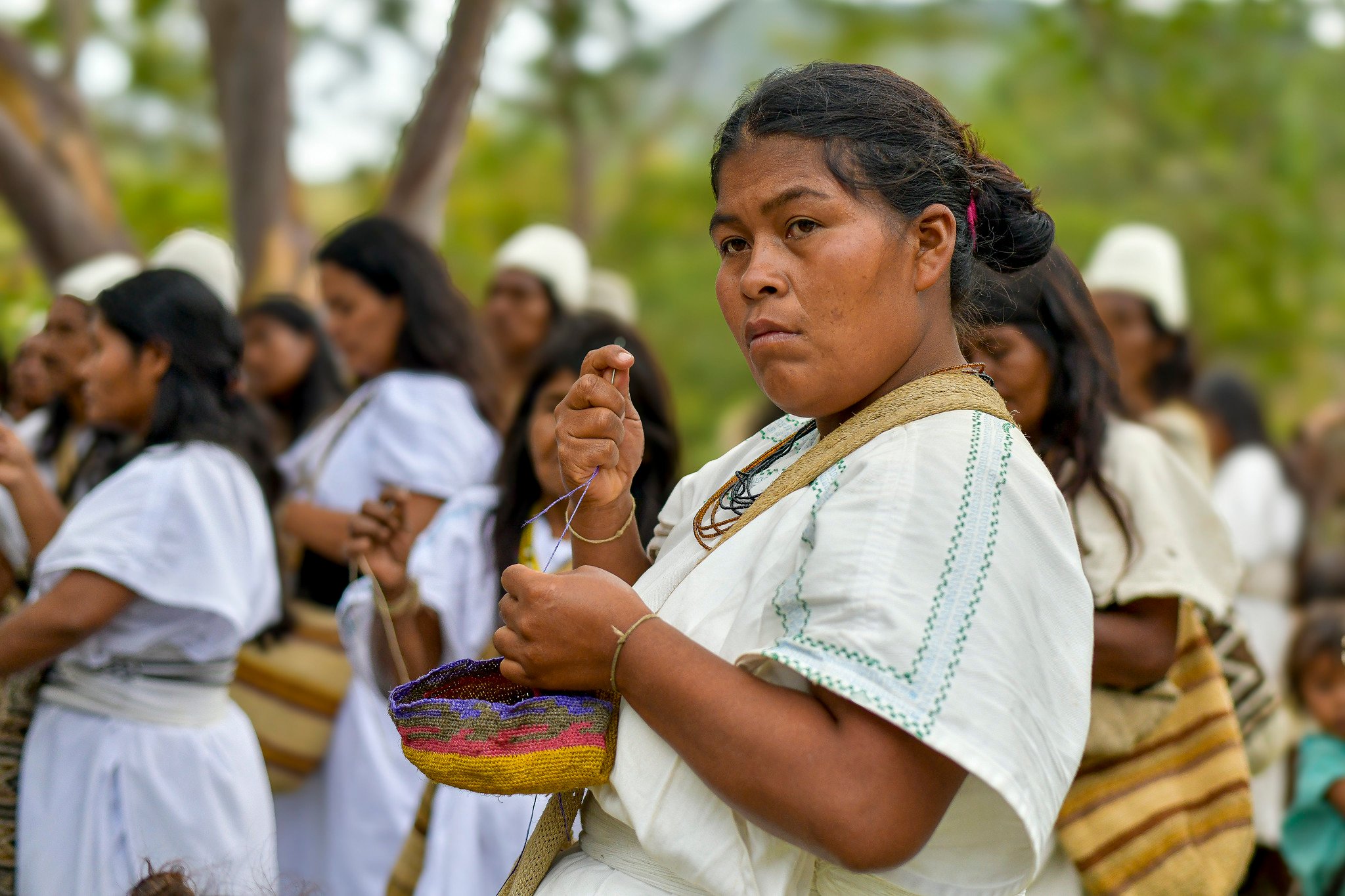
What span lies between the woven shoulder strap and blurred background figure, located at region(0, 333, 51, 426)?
11.5 ft

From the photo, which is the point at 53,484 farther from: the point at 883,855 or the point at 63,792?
the point at 883,855

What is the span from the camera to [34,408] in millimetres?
5555

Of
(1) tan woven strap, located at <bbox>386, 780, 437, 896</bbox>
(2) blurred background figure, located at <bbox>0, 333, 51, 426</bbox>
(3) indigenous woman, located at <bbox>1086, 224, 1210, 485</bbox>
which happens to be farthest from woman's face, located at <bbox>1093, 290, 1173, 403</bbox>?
(2) blurred background figure, located at <bbox>0, 333, 51, 426</bbox>

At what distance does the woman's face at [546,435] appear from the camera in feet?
10.6

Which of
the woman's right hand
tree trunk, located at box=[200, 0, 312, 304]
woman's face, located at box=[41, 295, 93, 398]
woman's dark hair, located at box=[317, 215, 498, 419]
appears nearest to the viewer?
the woman's right hand

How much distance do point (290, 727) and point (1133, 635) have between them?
2691 millimetres

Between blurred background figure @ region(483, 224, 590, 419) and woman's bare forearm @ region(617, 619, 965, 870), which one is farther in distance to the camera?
blurred background figure @ region(483, 224, 590, 419)

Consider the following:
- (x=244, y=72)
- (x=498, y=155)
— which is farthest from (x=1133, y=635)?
(x=498, y=155)

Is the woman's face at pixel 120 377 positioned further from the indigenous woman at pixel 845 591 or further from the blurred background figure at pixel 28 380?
the indigenous woman at pixel 845 591

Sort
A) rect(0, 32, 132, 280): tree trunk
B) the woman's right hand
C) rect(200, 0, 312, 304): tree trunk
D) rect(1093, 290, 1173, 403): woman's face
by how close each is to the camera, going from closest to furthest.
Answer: the woman's right hand, rect(1093, 290, 1173, 403): woman's face, rect(200, 0, 312, 304): tree trunk, rect(0, 32, 132, 280): tree trunk

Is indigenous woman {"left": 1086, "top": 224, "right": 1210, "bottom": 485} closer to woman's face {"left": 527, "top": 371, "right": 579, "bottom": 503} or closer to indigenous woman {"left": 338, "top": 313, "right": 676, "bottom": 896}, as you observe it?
indigenous woman {"left": 338, "top": 313, "right": 676, "bottom": 896}

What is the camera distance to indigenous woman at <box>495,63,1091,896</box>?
1493mm

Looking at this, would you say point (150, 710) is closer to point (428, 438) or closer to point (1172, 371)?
point (428, 438)

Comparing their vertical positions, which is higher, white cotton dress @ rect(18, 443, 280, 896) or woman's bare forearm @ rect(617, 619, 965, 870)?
woman's bare forearm @ rect(617, 619, 965, 870)
